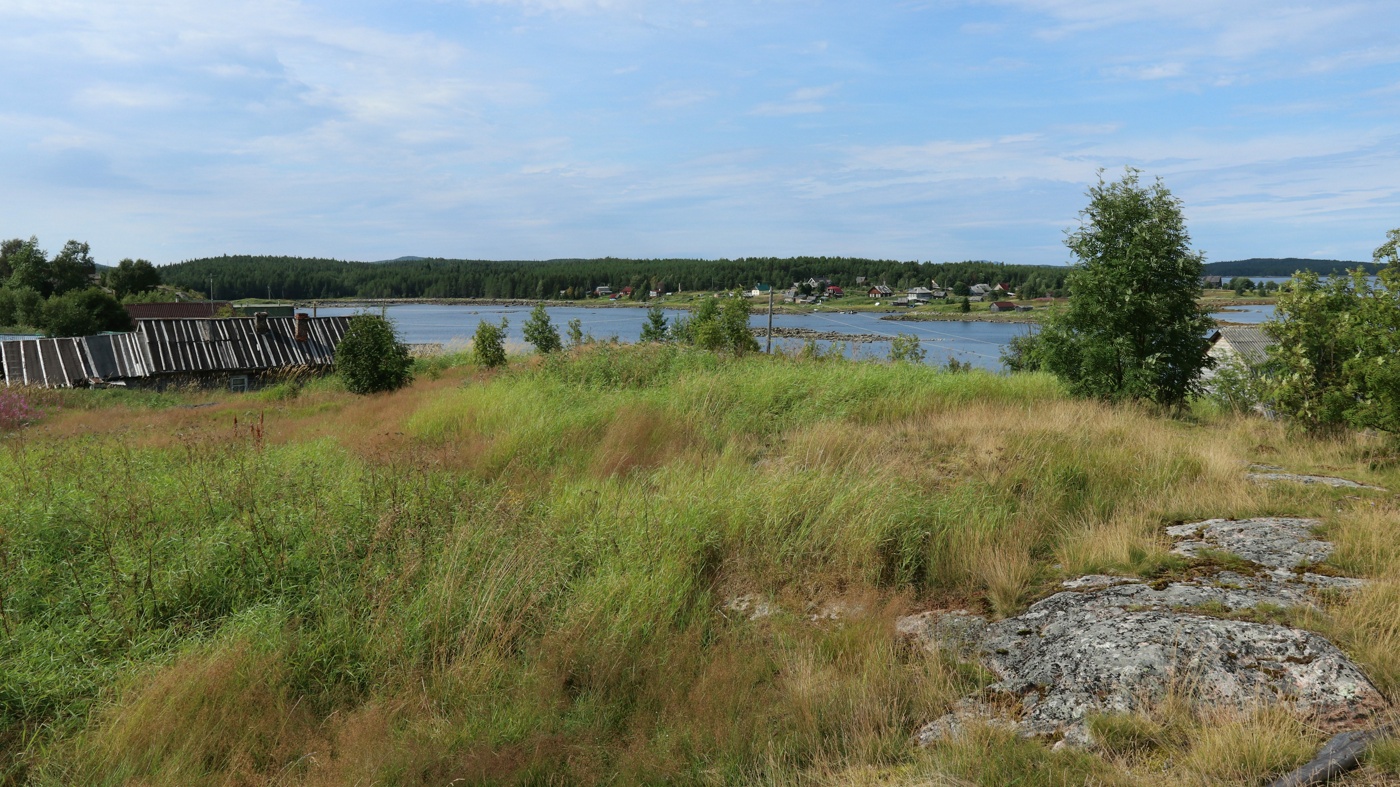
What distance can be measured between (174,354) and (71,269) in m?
77.5

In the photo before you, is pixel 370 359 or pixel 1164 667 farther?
pixel 370 359

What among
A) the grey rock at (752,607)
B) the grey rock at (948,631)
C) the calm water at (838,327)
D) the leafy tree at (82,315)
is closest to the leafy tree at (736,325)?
the grey rock at (752,607)

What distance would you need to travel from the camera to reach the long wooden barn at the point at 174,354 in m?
29.8

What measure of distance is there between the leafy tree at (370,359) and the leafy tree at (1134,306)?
1589cm

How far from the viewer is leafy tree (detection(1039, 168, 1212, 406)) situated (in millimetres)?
12680

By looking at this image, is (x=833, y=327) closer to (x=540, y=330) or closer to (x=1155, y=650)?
(x=540, y=330)

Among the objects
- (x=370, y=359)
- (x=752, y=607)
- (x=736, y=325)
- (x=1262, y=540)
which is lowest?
(x=752, y=607)

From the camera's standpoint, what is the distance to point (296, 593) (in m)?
5.35

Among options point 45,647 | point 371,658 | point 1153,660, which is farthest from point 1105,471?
point 45,647

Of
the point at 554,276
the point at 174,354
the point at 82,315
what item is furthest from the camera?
the point at 554,276

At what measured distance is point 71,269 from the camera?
88812 mm

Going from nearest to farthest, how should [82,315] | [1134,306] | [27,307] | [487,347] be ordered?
[1134,306] → [487,347] → [82,315] → [27,307]

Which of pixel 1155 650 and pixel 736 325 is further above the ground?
pixel 736 325

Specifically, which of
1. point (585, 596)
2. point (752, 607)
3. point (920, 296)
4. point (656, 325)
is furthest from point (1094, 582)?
point (920, 296)
